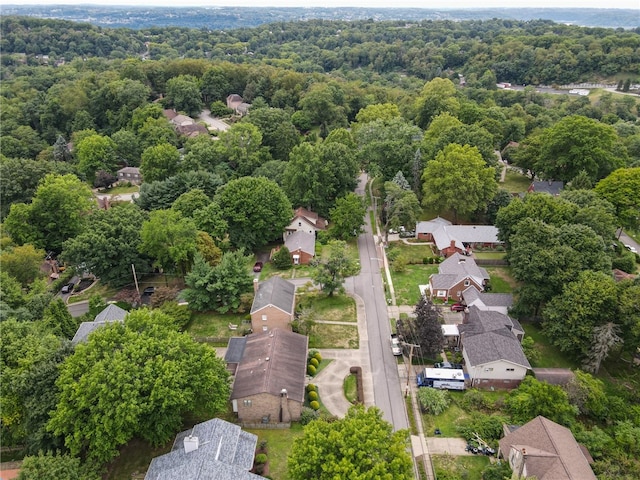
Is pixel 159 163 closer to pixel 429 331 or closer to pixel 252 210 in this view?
pixel 252 210

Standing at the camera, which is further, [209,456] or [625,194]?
[625,194]

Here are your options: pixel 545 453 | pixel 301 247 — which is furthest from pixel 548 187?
pixel 545 453

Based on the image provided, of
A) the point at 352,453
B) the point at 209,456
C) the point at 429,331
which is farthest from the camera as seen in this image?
the point at 429,331

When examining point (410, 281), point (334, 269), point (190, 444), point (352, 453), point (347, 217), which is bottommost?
point (410, 281)

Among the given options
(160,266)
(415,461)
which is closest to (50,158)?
(160,266)

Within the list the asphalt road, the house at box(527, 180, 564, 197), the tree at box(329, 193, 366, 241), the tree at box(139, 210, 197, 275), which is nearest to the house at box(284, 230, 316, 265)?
the tree at box(329, 193, 366, 241)

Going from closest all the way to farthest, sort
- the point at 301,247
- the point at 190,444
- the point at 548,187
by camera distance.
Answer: the point at 190,444, the point at 301,247, the point at 548,187

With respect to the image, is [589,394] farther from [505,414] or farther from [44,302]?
[44,302]
